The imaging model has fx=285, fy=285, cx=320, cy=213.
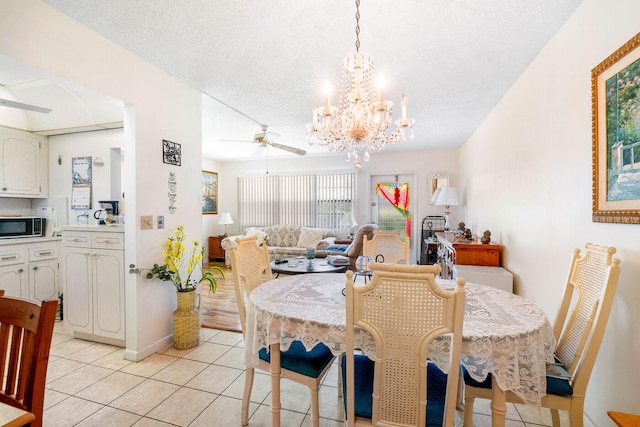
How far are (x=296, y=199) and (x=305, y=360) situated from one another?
546 centimetres

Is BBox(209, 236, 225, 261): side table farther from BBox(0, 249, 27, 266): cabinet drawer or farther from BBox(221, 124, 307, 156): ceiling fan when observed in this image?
BBox(0, 249, 27, 266): cabinet drawer

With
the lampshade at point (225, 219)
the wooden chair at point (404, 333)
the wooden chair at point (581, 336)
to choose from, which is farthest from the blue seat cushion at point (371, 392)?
the lampshade at point (225, 219)

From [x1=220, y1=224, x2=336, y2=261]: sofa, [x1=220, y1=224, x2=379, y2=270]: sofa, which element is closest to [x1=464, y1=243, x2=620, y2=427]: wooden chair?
[x1=220, y1=224, x2=379, y2=270]: sofa

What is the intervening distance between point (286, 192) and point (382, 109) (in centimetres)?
513

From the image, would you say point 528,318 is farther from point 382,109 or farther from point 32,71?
point 32,71

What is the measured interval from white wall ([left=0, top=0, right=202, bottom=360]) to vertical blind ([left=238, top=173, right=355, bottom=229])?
12.5 feet

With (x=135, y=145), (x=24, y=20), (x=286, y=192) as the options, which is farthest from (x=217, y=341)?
(x=286, y=192)

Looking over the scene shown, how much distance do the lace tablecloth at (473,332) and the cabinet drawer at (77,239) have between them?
195 cm

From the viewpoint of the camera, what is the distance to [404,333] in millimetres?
1069

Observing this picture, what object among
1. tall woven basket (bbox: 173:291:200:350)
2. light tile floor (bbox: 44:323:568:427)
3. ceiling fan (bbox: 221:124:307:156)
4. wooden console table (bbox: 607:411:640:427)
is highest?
ceiling fan (bbox: 221:124:307:156)

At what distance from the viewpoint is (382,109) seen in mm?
1877

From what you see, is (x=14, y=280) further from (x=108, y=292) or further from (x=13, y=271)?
(x=108, y=292)

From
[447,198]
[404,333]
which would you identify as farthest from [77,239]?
[447,198]

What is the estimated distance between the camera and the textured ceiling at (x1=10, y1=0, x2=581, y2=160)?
69.4 inches
